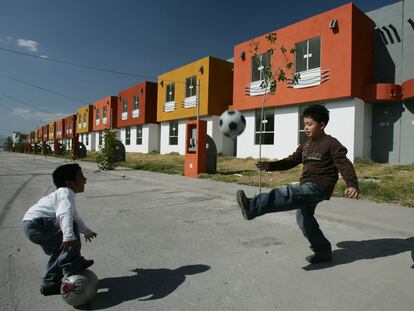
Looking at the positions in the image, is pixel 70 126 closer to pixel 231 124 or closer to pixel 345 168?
pixel 231 124

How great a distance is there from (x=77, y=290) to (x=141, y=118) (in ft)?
106

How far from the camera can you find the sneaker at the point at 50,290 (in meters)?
2.90

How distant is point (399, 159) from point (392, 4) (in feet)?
25.0

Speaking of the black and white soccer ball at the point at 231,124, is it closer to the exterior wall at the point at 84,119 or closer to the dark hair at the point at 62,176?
the dark hair at the point at 62,176

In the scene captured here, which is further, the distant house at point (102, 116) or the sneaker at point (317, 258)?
the distant house at point (102, 116)

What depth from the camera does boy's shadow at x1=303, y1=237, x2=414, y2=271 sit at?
12.5 feet

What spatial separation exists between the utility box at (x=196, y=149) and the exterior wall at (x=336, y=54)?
536 cm

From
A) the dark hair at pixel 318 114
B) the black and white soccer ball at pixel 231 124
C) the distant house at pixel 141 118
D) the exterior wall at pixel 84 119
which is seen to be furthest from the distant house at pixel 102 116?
the dark hair at pixel 318 114

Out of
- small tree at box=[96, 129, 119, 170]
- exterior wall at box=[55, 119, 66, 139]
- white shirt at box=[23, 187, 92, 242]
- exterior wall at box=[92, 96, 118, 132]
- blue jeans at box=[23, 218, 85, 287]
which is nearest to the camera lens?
white shirt at box=[23, 187, 92, 242]

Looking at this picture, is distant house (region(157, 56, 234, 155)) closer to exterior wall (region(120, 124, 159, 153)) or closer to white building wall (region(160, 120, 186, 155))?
white building wall (region(160, 120, 186, 155))

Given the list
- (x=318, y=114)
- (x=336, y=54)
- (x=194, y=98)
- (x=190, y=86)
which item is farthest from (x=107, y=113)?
(x=318, y=114)

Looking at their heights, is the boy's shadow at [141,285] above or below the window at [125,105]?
below

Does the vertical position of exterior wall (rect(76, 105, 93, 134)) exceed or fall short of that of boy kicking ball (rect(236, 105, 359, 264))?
it exceeds it

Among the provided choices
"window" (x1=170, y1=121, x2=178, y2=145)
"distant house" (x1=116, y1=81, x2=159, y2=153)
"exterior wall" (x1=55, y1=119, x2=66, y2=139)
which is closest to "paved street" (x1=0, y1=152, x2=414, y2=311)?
"window" (x1=170, y1=121, x2=178, y2=145)
